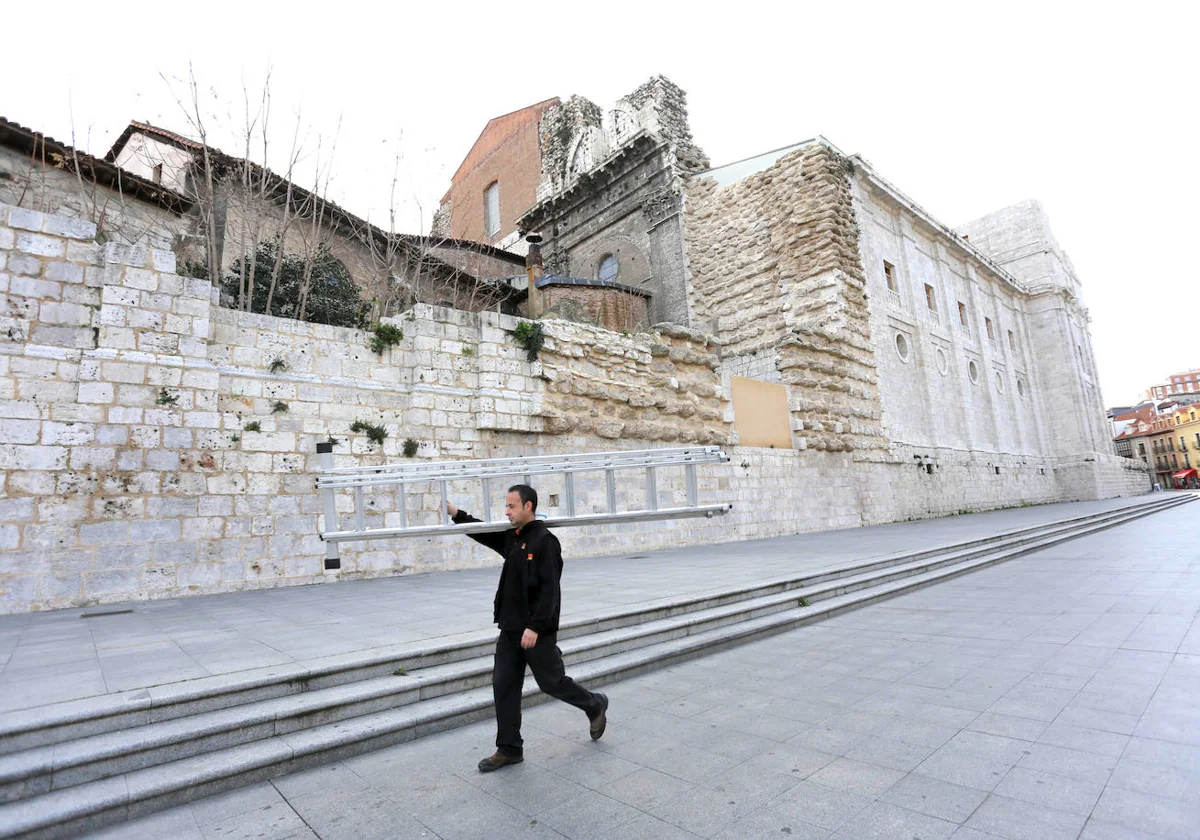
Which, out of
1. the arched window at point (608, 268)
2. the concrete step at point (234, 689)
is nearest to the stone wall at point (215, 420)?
the concrete step at point (234, 689)

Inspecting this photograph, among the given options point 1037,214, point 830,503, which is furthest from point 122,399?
point 1037,214

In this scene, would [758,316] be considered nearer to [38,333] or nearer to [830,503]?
[830,503]

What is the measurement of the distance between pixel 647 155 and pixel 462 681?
845 inches

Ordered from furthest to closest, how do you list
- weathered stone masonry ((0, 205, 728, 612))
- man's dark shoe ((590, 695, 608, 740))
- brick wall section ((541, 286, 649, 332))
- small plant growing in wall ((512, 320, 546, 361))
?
brick wall section ((541, 286, 649, 332)) < small plant growing in wall ((512, 320, 546, 361)) < weathered stone masonry ((0, 205, 728, 612)) < man's dark shoe ((590, 695, 608, 740))

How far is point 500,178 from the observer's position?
3250 centimetres

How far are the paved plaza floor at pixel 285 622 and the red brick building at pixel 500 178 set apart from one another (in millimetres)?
23826

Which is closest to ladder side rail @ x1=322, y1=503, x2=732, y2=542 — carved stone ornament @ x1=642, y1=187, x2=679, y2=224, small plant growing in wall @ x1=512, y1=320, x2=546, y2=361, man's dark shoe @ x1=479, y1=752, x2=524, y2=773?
man's dark shoe @ x1=479, y1=752, x2=524, y2=773

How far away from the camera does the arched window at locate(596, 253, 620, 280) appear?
23.4m

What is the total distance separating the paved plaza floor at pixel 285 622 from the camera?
3.57 metres

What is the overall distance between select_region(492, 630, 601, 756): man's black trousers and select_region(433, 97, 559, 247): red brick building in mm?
27607

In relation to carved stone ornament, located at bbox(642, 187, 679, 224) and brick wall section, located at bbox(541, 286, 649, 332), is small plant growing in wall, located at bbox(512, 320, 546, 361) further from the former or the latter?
carved stone ornament, located at bbox(642, 187, 679, 224)

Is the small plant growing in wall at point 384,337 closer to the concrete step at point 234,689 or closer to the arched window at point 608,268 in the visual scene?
the concrete step at point 234,689

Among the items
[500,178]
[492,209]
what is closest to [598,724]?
[500,178]

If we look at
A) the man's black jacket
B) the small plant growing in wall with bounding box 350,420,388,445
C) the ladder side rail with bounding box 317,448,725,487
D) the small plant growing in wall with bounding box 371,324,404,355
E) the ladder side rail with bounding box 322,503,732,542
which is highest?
the small plant growing in wall with bounding box 371,324,404,355
